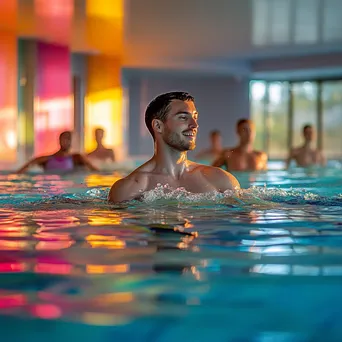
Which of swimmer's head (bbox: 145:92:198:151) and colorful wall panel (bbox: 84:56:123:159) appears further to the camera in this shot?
colorful wall panel (bbox: 84:56:123:159)

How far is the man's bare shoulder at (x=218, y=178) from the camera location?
17.0 feet

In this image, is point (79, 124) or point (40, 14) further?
point (79, 124)

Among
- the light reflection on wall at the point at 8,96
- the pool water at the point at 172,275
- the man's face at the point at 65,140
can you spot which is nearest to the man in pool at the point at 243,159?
the man's face at the point at 65,140

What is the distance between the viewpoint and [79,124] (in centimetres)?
2130

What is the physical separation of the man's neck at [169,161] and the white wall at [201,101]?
62.9 feet

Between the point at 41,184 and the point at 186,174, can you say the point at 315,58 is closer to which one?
the point at 41,184

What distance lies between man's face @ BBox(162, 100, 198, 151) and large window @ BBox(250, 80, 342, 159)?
2002 centimetres

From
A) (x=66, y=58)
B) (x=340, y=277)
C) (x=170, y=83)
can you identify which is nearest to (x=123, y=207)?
(x=340, y=277)

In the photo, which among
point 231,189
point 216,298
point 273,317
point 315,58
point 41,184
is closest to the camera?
point 273,317

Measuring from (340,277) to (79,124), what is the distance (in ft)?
63.5

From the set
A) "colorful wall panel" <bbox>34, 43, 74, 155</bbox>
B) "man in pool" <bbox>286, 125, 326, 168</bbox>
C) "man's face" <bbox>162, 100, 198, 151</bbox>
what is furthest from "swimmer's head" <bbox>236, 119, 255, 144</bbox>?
"colorful wall panel" <bbox>34, 43, 74, 155</bbox>

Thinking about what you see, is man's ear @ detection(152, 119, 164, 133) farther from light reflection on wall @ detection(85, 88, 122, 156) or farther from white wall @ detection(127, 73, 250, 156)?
white wall @ detection(127, 73, 250, 156)

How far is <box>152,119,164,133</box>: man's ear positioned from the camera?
5.03 meters

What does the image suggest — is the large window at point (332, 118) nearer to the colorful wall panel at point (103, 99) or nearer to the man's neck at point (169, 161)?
the colorful wall panel at point (103, 99)
